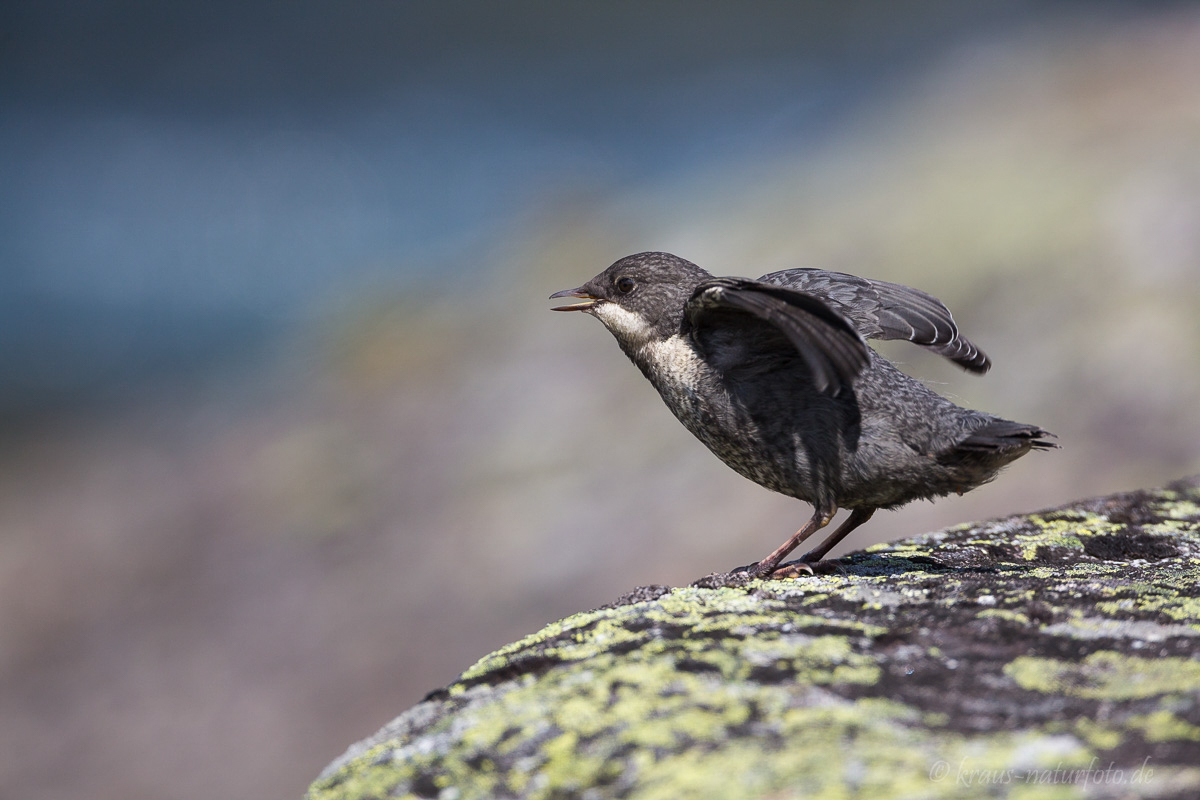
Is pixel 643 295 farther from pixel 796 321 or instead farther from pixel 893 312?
pixel 796 321

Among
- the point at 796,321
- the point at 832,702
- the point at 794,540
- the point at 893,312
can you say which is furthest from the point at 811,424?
the point at 832,702

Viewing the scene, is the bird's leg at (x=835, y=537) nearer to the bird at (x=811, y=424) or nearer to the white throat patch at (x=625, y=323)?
the bird at (x=811, y=424)

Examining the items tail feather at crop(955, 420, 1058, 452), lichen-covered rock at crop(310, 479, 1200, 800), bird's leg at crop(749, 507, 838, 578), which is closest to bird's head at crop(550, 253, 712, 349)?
bird's leg at crop(749, 507, 838, 578)

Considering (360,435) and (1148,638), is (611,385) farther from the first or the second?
(1148,638)

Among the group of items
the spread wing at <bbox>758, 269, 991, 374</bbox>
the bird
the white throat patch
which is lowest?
the bird

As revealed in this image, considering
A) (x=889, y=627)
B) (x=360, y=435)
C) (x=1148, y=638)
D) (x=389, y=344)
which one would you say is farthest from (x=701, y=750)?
(x=389, y=344)

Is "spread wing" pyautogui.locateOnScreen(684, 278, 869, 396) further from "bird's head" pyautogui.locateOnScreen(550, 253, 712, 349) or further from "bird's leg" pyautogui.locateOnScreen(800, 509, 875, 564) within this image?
"bird's leg" pyautogui.locateOnScreen(800, 509, 875, 564)

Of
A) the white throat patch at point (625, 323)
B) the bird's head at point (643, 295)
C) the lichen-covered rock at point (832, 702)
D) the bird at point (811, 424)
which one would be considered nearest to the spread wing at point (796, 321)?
the bird at point (811, 424)

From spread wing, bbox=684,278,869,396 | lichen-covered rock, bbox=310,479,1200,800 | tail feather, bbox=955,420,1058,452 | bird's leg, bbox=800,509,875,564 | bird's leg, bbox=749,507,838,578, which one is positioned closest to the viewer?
lichen-covered rock, bbox=310,479,1200,800
